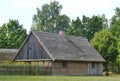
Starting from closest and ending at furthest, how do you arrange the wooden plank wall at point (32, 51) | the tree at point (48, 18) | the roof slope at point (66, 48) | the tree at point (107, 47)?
the roof slope at point (66, 48)
the wooden plank wall at point (32, 51)
the tree at point (107, 47)
the tree at point (48, 18)

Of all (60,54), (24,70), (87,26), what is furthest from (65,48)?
(87,26)

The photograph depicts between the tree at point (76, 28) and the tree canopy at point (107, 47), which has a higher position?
the tree at point (76, 28)

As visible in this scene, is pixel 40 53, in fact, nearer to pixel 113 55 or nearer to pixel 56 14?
pixel 113 55

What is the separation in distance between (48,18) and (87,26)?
39.4 feet

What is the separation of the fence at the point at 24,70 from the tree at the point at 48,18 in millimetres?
56399

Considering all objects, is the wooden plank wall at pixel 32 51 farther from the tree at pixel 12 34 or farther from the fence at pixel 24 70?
the tree at pixel 12 34

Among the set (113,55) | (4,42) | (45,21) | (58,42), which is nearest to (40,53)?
(58,42)

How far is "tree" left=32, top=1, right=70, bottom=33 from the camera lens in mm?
112562

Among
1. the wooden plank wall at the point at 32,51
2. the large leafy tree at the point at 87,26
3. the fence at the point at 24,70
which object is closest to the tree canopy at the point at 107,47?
the wooden plank wall at the point at 32,51

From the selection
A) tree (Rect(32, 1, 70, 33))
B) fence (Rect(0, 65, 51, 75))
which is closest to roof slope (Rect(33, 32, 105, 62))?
fence (Rect(0, 65, 51, 75))

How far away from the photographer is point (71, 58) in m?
58.0

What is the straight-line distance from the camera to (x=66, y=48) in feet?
198

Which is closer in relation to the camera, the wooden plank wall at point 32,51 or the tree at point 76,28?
the wooden plank wall at point 32,51

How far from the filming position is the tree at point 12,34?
92812 millimetres
